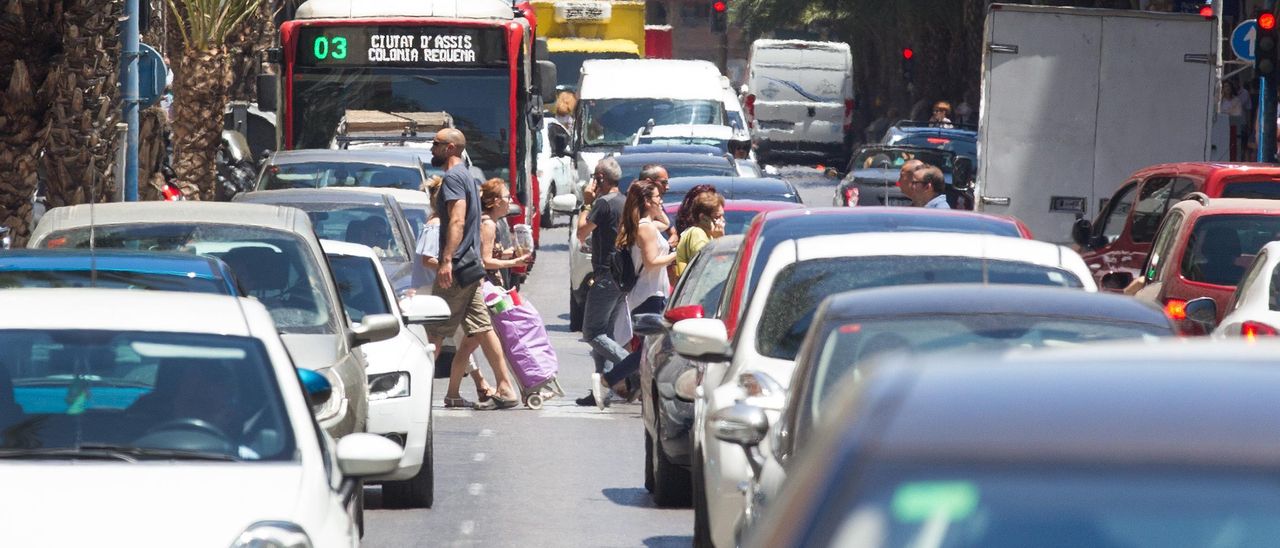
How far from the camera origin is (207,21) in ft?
97.7

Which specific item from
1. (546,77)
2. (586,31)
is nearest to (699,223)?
(546,77)

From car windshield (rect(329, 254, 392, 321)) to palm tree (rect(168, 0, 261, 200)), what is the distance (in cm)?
1889

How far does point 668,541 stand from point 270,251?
7.14ft

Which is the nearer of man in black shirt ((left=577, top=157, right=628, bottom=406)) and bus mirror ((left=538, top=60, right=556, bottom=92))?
man in black shirt ((left=577, top=157, right=628, bottom=406))

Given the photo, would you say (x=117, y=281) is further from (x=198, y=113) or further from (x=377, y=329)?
(x=198, y=113)

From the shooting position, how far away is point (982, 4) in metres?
50.3

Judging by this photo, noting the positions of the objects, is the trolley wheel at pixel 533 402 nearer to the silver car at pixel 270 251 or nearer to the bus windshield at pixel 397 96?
the silver car at pixel 270 251

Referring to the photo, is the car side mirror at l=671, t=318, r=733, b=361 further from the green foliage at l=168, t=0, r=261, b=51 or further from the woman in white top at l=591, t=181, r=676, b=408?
the green foliage at l=168, t=0, r=261, b=51

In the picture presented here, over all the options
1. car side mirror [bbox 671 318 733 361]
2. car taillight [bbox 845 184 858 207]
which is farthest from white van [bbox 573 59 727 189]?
car side mirror [bbox 671 318 733 361]

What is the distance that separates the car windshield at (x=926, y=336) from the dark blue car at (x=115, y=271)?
8.80 feet

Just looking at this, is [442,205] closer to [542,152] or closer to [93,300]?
[93,300]

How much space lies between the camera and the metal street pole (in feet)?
69.7

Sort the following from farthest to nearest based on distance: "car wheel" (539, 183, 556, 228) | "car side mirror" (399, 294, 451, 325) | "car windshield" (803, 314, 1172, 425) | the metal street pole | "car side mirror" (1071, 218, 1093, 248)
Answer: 1. "car wheel" (539, 183, 556, 228)
2. the metal street pole
3. "car side mirror" (1071, 218, 1093, 248)
4. "car side mirror" (399, 294, 451, 325)
5. "car windshield" (803, 314, 1172, 425)

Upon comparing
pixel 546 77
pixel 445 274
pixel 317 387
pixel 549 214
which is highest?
pixel 546 77
